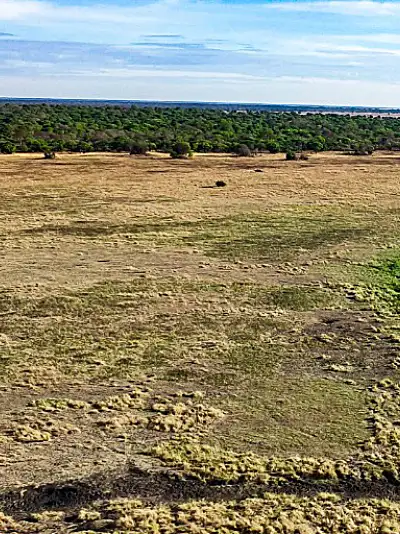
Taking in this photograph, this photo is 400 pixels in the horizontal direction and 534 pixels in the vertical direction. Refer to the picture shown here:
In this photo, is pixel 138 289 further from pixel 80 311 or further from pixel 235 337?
pixel 235 337

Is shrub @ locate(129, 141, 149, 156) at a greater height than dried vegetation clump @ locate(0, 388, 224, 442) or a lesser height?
greater

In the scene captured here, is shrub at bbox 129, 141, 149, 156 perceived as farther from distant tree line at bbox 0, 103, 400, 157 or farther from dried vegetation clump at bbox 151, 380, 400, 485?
dried vegetation clump at bbox 151, 380, 400, 485

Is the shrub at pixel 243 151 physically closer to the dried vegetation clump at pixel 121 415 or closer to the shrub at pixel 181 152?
the shrub at pixel 181 152

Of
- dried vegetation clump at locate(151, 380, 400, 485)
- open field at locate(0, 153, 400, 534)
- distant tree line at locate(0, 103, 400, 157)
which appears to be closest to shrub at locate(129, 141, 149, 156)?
distant tree line at locate(0, 103, 400, 157)

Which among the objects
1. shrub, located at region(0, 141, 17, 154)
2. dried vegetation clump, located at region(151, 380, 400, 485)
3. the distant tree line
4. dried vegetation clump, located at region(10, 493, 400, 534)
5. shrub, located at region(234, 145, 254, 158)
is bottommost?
dried vegetation clump, located at region(10, 493, 400, 534)

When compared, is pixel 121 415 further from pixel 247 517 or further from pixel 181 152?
pixel 181 152

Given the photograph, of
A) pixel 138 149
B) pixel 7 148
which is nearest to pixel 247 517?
pixel 7 148

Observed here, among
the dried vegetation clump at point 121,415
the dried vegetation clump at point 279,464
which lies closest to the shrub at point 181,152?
the dried vegetation clump at point 121,415

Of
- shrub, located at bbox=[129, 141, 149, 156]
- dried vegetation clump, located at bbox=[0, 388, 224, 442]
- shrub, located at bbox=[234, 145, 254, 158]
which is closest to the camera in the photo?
dried vegetation clump, located at bbox=[0, 388, 224, 442]
